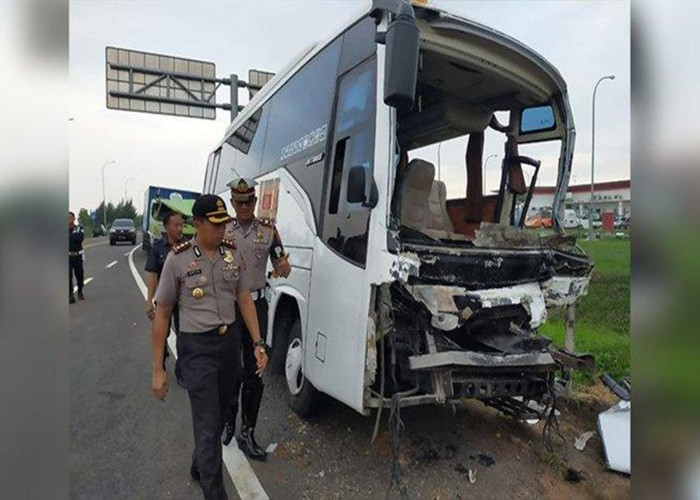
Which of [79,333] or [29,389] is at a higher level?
[29,389]

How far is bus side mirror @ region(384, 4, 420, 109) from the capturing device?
2.54 m

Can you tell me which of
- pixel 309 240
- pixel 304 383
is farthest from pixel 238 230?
pixel 304 383

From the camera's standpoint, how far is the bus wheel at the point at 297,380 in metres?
4.21

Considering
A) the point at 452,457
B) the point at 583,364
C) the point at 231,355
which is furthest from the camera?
the point at 452,457

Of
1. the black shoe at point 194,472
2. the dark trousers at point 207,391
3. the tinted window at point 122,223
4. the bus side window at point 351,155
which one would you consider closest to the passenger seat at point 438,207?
the bus side window at point 351,155

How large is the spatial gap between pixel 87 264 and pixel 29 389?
2026cm

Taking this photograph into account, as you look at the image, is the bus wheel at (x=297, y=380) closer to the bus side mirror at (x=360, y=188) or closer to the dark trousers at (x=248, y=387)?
the dark trousers at (x=248, y=387)

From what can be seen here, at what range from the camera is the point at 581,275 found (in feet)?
12.2

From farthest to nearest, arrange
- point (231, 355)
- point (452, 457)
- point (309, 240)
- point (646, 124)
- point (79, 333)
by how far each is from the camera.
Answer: point (79, 333), point (309, 240), point (452, 457), point (231, 355), point (646, 124)

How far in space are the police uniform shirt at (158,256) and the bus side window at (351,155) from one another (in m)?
1.93

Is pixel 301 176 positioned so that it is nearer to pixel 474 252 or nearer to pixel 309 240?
pixel 309 240

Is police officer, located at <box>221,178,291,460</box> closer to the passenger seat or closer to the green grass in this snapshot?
the passenger seat

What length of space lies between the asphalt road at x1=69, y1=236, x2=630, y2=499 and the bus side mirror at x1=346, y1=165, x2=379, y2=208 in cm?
200

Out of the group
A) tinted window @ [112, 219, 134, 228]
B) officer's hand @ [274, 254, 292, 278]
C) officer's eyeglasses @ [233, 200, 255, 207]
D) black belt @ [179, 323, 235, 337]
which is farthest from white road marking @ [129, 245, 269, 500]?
tinted window @ [112, 219, 134, 228]
